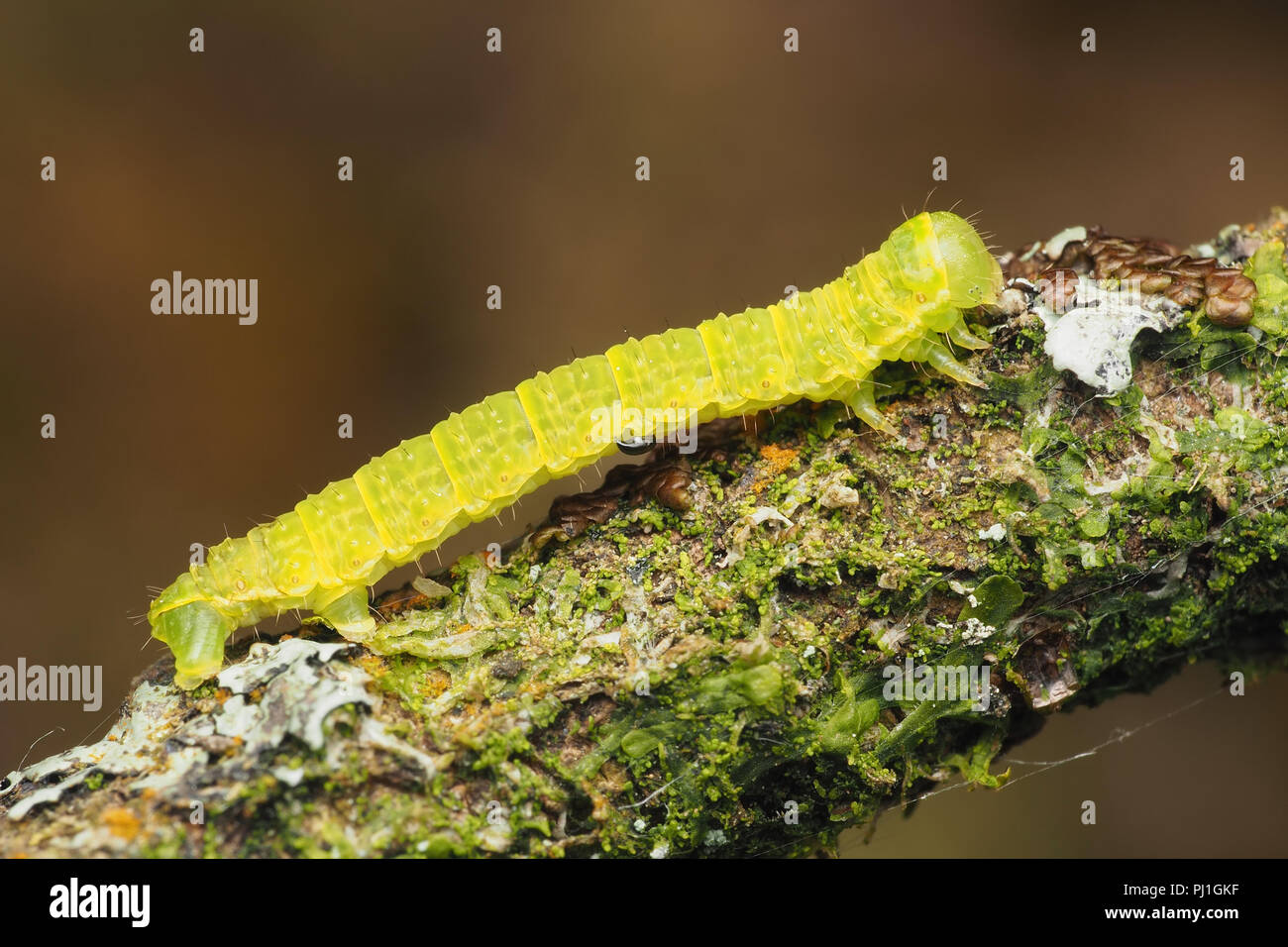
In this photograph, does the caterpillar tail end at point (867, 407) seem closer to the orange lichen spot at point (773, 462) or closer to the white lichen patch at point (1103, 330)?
the orange lichen spot at point (773, 462)

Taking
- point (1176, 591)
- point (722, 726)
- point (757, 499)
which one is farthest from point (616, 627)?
point (1176, 591)

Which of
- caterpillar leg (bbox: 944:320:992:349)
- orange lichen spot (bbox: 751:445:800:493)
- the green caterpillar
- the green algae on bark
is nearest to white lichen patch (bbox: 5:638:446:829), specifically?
the green algae on bark

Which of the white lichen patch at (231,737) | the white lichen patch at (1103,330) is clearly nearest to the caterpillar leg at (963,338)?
the white lichen patch at (1103,330)

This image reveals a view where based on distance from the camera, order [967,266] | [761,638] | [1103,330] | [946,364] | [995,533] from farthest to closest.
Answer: [967,266] < [946,364] < [1103,330] < [995,533] < [761,638]

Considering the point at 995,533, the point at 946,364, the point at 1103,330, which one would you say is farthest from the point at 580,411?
the point at 1103,330

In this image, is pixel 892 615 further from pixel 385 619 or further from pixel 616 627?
pixel 385 619

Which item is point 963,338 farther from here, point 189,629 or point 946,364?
point 189,629
